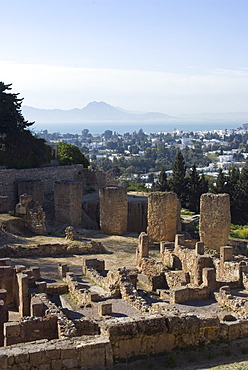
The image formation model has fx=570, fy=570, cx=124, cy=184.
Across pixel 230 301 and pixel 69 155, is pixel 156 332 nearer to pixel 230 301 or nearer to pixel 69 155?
pixel 230 301

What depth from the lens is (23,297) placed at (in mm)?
14141

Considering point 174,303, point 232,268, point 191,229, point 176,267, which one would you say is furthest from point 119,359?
point 191,229

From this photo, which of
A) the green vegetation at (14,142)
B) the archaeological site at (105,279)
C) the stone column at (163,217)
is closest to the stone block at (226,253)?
the archaeological site at (105,279)

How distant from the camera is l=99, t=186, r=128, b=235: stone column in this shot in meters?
26.5

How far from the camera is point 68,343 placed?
396 inches

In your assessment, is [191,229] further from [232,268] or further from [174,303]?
[174,303]

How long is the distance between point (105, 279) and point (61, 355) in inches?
276

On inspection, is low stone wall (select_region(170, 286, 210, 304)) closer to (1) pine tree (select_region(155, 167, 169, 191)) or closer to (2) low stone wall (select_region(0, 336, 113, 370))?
(2) low stone wall (select_region(0, 336, 113, 370))

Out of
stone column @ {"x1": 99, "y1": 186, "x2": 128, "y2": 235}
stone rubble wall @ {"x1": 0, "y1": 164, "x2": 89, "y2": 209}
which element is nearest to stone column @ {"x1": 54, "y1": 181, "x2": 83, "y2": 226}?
stone column @ {"x1": 99, "y1": 186, "x2": 128, "y2": 235}

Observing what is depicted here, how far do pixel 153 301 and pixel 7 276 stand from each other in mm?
4039

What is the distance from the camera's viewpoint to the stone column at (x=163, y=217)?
83.4 ft

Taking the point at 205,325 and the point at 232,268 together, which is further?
the point at 232,268

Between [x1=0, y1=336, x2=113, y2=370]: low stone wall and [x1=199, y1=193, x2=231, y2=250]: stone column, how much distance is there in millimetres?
13722

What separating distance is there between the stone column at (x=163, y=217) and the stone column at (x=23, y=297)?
1172cm
